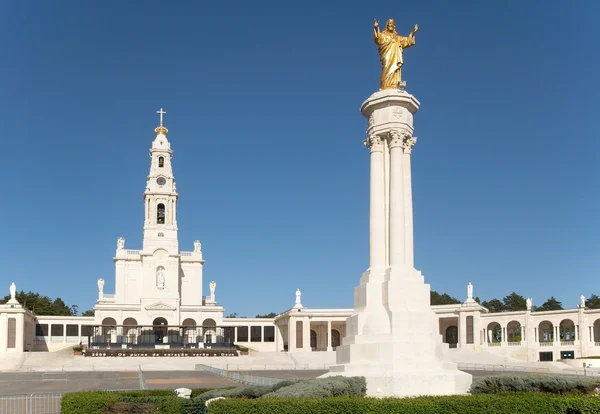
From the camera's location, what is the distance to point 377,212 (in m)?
26.6

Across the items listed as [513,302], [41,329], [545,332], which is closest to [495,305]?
[513,302]

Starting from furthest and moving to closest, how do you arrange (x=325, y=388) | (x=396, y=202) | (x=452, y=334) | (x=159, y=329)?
(x=452, y=334) < (x=159, y=329) < (x=396, y=202) < (x=325, y=388)

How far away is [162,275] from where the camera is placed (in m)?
92.0

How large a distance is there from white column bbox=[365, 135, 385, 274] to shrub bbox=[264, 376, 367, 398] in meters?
5.59

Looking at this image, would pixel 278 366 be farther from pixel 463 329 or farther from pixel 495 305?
pixel 495 305

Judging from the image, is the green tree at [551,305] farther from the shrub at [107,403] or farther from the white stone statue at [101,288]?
the shrub at [107,403]

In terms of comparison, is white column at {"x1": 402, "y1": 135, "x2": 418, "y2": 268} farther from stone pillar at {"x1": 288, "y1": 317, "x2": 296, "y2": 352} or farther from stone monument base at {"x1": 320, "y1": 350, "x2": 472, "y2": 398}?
stone pillar at {"x1": 288, "y1": 317, "x2": 296, "y2": 352}

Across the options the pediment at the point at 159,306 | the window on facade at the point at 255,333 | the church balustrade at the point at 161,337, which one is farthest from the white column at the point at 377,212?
the window on facade at the point at 255,333

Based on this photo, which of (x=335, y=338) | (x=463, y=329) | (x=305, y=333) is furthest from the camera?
(x=335, y=338)

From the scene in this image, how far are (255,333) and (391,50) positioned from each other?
75.4 m

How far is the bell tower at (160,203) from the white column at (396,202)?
7012cm

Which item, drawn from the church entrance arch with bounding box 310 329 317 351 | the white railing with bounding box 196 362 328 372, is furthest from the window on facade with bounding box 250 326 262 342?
the white railing with bounding box 196 362 328 372

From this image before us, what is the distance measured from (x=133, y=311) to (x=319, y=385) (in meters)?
72.7

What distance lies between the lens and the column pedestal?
2345 cm
